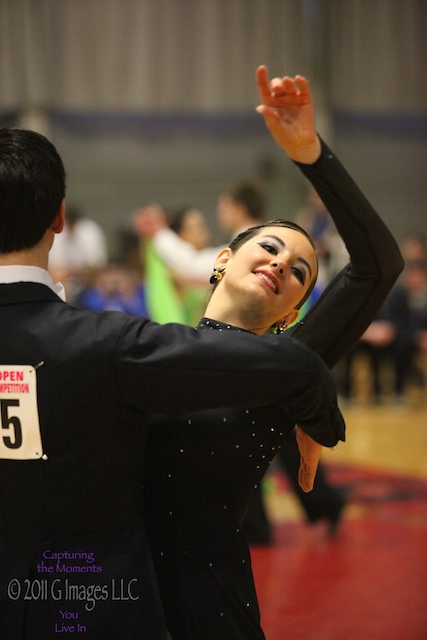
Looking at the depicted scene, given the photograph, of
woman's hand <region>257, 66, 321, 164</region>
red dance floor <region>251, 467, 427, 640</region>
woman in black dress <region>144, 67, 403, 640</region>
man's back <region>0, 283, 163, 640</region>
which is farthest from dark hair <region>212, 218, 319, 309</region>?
red dance floor <region>251, 467, 427, 640</region>

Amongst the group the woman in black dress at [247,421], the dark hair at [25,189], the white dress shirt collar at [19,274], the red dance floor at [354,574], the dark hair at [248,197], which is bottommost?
the red dance floor at [354,574]

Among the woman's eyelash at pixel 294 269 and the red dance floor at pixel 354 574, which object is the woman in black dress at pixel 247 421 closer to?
the woman's eyelash at pixel 294 269

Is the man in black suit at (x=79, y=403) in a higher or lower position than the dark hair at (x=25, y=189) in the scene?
lower

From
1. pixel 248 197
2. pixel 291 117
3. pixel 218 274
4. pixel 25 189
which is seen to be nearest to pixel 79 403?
pixel 25 189

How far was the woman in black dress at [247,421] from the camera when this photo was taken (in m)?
1.64

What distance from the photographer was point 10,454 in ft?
4.68

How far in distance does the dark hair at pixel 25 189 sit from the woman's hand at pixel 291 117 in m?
0.51

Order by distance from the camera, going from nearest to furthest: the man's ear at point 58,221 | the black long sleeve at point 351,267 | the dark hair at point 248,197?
the man's ear at point 58,221 → the black long sleeve at point 351,267 → the dark hair at point 248,197

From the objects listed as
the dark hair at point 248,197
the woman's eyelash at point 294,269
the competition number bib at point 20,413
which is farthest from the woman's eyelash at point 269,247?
the dark hair at point 248,197

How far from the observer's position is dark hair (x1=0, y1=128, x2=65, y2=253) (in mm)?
1417

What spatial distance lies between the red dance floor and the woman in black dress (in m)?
1.84

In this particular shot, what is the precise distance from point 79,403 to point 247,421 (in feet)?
1.34

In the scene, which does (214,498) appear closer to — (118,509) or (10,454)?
(118,509)

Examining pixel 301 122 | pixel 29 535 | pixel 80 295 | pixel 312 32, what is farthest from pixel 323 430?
pixel 312 32
